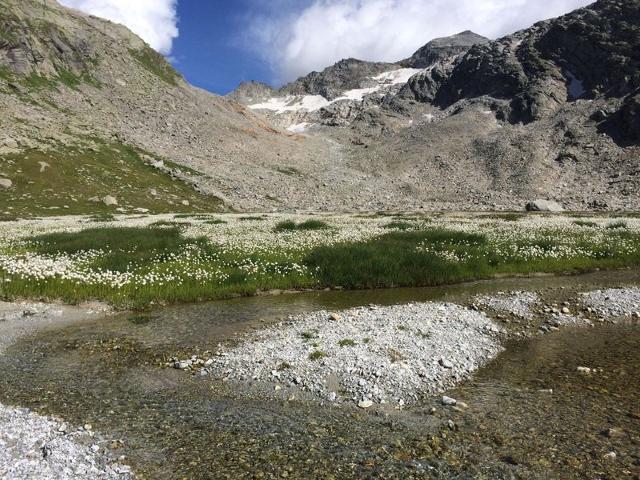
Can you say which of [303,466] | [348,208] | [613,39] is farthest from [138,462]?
[613,39]

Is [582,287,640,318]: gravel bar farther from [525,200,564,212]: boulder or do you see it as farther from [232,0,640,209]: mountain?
[232,0,640,209]: mountain

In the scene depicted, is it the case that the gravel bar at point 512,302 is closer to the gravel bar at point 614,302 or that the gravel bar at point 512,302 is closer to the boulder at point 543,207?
the gravel bar at point 614,302

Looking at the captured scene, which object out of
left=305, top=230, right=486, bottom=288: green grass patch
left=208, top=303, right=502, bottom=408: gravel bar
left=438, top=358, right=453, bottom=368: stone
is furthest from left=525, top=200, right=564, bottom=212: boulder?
left=438, top=358, right=453, bottom=368: stone

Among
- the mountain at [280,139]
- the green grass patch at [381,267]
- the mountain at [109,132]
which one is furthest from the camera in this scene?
the mountain at [280,139]

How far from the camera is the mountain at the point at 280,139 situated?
7212cm

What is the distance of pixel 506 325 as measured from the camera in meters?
16.0

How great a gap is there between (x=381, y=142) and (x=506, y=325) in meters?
139

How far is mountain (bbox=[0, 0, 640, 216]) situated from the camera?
72.1m

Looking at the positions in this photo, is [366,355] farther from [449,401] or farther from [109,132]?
[109,132]

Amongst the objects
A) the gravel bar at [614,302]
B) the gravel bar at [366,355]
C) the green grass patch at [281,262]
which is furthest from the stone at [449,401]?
the green grass patch at [281,262]

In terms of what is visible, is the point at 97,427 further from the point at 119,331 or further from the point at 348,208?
the point at 348,208

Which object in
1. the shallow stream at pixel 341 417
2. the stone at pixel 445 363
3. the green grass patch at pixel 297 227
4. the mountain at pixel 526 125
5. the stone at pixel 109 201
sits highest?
the mountain at pixel 526 125

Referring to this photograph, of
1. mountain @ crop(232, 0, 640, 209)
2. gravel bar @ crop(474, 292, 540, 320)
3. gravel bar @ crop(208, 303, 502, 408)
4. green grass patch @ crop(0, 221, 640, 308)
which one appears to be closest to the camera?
gravel bar @ crop(208, 303, 502, 408)

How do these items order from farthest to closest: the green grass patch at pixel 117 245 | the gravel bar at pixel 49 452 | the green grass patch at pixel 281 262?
1. the green grass patch at pixel 117 245
2. the green grass patch at pixel 281 262
3. the gravel bar at pixel 49 452
